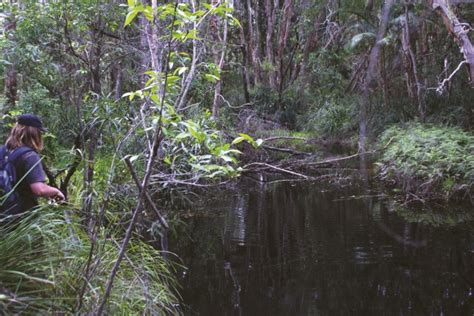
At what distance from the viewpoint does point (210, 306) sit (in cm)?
490

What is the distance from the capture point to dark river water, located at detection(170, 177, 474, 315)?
4906 millimetres

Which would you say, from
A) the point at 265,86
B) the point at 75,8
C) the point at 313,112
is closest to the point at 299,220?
the point at 75,8

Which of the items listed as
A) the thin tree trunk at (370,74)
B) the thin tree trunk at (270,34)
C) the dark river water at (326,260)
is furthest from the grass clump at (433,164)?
the thin tree trunk at (270,34)

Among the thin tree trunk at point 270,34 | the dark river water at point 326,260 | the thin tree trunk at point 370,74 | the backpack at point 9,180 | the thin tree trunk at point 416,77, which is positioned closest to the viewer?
the backpack at point 9,180

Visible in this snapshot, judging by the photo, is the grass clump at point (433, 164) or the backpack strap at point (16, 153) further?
the grass clump at point (433, 164)

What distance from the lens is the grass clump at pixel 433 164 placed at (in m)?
8.79

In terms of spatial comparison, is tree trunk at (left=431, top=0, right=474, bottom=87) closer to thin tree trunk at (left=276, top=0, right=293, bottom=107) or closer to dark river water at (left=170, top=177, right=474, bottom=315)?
dark river water at (left=170, top=177, right=474, bottom=315)

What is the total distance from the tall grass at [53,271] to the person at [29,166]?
0.14 meters

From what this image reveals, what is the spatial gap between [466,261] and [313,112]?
41.6 feet

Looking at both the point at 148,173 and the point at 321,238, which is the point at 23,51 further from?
the point at 148,173

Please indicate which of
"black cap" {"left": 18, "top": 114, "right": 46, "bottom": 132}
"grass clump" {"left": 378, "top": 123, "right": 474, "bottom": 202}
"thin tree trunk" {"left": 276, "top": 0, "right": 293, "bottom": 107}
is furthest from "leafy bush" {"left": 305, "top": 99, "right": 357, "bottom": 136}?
"black cap" {"left": 18, "top": 114, "right": 46, "bottom": 132}

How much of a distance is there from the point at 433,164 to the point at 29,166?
26.1ft

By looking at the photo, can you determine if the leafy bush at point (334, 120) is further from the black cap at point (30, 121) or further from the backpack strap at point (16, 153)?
the backpack strap at point (16, 153)

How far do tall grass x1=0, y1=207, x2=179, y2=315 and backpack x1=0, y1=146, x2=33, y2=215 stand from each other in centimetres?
14
